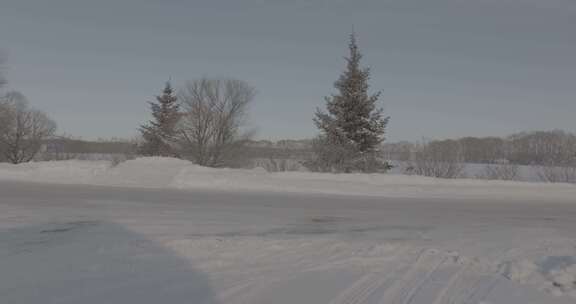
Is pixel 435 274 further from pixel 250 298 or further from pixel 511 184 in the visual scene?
pixel 511 184

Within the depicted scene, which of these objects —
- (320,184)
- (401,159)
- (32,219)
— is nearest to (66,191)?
(32,219)

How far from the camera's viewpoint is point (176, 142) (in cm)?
3188

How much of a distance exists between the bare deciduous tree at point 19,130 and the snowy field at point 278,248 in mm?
30431

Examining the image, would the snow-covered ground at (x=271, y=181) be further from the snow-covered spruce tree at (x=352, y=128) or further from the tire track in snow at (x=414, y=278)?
the tire track in snow at (x=414, y=278)

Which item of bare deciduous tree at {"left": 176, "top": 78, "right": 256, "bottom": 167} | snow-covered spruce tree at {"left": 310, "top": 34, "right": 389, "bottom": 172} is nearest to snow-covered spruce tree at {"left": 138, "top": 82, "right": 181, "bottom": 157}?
bare deciduous tree at {"left": 176, "top": 78, "right": 256, "bottom": 167}

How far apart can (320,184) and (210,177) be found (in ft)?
16.6

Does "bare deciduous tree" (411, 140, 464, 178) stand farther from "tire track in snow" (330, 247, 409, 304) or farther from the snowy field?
"tire track in snow" (330, 247, 409, 304)

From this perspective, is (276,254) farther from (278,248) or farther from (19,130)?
(19,130)

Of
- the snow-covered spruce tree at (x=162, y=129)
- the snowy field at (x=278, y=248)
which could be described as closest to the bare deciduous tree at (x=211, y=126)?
the snow-covered spruce tree at (x=162, y=129)

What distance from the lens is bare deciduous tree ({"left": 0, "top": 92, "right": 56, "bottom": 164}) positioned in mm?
35694

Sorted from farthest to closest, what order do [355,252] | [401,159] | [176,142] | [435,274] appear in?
[176,142], [401,159], [355,252], [435,274]

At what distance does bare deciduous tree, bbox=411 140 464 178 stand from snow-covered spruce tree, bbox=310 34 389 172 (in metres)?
5.49

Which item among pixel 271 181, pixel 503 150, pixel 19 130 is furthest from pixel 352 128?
pixel 19 130

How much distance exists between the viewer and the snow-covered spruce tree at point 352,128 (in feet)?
64.8
